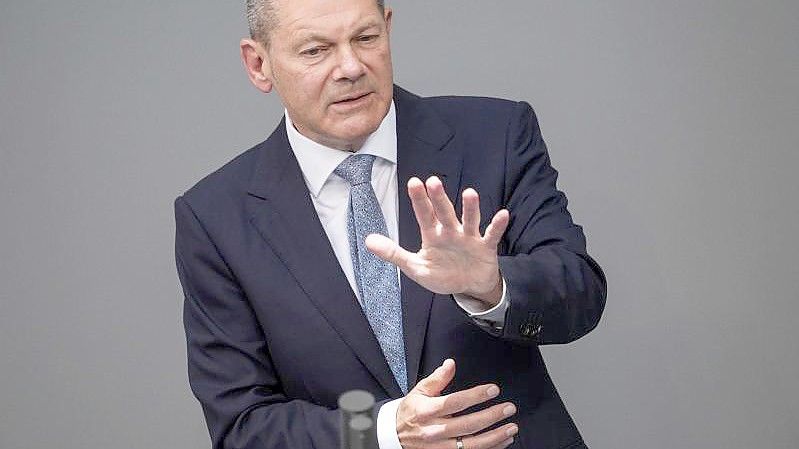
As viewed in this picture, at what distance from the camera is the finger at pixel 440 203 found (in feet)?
4.87

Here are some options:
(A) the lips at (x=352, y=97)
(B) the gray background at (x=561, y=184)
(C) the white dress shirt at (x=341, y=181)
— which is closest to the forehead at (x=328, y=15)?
(A) the lips at (x=352, y=97)

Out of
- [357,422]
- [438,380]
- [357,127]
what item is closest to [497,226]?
[438,380]

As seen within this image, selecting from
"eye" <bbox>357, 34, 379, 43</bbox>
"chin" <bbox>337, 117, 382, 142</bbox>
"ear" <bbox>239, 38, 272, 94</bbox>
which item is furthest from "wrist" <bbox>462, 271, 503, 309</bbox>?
"ear" <bbox>239, 38, 272, 94</bbox>

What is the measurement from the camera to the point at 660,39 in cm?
275

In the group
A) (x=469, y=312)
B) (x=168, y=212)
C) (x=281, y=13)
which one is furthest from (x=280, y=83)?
(x=168, y=212)

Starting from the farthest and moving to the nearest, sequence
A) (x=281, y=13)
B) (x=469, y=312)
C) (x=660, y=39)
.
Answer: (x=660, y=39) → (x=281, y=13) → (x=469, y=312)

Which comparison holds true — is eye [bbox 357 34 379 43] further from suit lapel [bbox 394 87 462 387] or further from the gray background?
the gray background

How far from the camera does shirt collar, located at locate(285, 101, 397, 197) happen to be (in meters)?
1.92

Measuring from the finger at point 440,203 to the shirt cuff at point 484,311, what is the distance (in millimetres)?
165

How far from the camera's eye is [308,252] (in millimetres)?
1871

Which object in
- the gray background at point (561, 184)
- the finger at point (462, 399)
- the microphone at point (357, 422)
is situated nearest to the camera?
the microphone at point (357, 422)

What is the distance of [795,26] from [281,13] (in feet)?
4.96

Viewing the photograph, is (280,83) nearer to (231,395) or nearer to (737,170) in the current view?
(231,395)

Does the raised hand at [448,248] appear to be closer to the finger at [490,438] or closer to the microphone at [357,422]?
the finger at [490,438]
